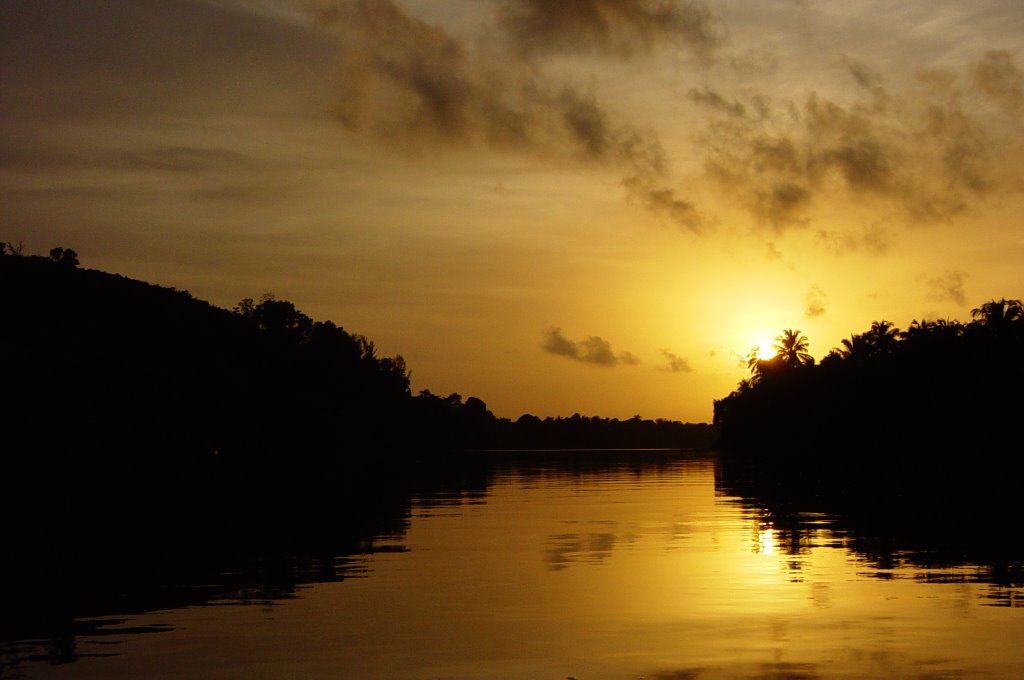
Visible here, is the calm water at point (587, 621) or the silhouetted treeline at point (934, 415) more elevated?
the silhouetted treeline at point (934, 415)

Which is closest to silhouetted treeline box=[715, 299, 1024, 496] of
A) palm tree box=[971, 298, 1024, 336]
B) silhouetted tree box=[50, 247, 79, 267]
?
palm tree box=[971, 298, 1024, 336]

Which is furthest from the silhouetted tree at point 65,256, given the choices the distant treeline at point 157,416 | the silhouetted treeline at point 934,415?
the silhouetted treeline at point 934,415

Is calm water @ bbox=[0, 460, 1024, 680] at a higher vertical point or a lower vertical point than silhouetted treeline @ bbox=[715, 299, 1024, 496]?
lower

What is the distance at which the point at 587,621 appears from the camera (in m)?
27.1

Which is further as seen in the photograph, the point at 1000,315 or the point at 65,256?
the point at 65,256

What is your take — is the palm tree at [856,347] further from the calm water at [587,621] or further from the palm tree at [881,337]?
the calm water at [587,621]

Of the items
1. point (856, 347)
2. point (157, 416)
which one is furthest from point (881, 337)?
point (157, 416)

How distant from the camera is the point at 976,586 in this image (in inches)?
1241

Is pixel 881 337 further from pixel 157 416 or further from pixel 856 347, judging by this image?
pixel 157 416

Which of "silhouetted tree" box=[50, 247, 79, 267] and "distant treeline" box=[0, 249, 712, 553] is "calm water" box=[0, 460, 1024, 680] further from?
"silhouetted tree" box=[50, 247, 79, 267]

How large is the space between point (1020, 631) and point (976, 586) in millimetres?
7268

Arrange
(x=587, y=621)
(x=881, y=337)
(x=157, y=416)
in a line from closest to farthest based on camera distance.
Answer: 1. (x=587, y=621)
2. (x=157, y=416)
3. (x=881, y=337)

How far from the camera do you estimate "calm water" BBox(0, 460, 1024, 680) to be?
21.5m

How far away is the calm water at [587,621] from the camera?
21.5 m
